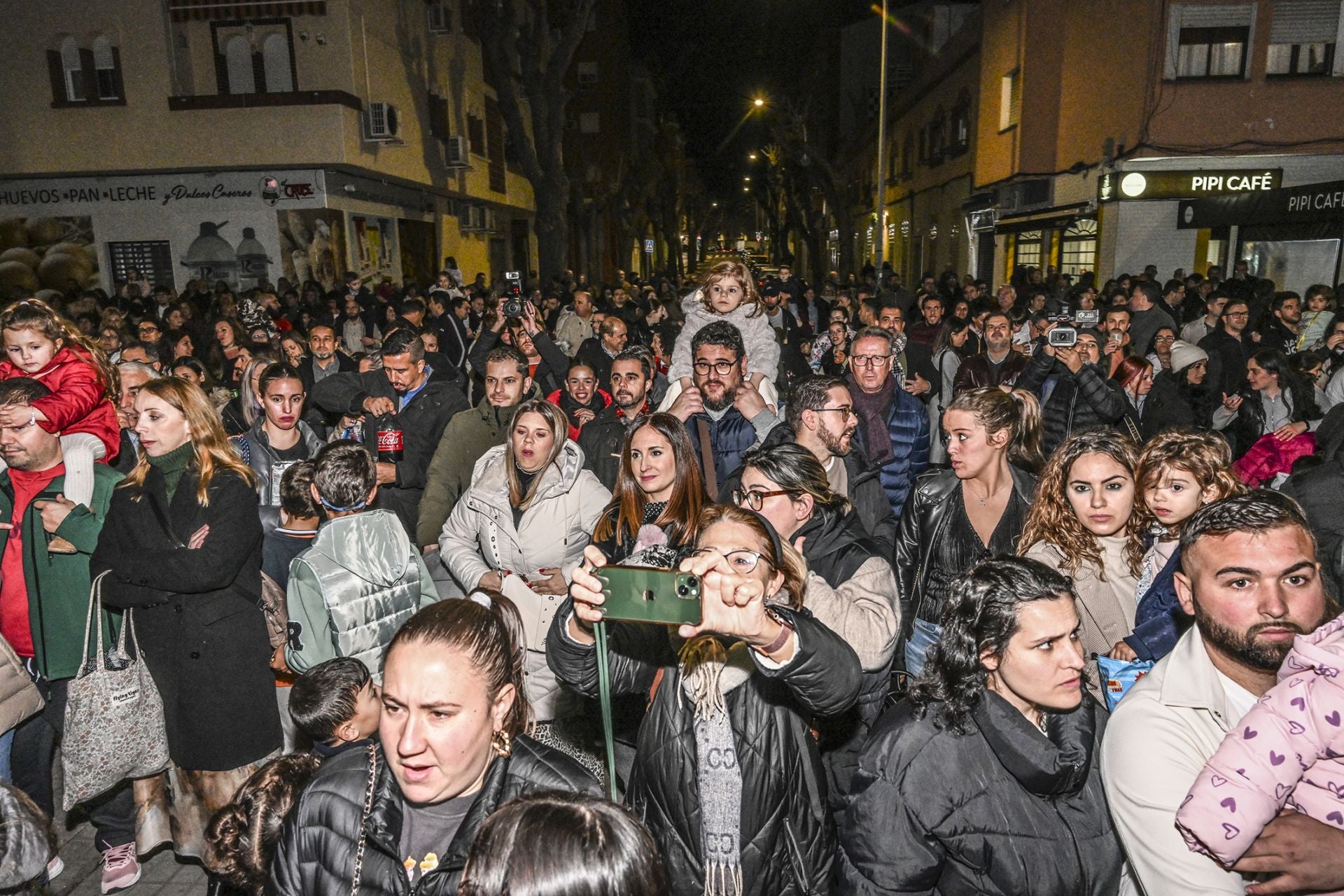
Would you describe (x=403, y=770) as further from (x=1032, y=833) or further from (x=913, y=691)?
(x=1032, y=833)

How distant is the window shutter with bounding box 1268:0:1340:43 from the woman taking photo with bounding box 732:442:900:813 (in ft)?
68.7

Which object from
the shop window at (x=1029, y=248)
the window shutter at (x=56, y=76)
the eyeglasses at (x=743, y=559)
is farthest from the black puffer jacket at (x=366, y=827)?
the window shutter at (x=56, y=76)

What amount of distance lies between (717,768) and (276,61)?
21.6 metres

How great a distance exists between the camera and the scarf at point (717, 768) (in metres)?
2.46

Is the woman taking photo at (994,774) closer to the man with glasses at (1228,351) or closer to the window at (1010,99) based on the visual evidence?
the man with glasses at (1228,351)

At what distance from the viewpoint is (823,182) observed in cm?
3494

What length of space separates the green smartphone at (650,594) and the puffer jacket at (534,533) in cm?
231

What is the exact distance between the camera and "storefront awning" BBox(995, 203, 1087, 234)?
809 inches

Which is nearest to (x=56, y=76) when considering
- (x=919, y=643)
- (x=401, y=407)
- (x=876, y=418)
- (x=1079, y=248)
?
(x=401, y=407)

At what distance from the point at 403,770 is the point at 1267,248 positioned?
2123 centimetres

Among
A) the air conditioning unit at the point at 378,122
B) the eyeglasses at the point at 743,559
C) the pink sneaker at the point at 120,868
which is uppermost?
the air conditioning unit at the point at 378,122

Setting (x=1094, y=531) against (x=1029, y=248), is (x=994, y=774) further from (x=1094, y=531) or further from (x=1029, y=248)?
(x=1029, y=248)

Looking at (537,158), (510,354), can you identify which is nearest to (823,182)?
(537,158)

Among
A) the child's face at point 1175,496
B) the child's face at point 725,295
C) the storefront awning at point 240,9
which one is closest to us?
the child's face at point 1175,496
